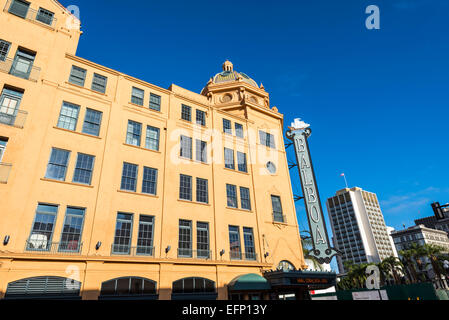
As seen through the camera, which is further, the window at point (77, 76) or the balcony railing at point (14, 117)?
the window at point (77, 76)

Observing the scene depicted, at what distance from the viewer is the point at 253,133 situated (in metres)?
29.5

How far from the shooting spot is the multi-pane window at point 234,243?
72.0ft

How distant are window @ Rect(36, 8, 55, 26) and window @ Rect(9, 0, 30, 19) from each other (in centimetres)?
78

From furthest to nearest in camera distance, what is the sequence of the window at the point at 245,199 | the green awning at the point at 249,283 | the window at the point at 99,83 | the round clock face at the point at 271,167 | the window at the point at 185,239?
the round clock face at the point at 271,167
the window at the point at 245,199
the window at the point at 99,83
the window at the point at 185,239
the green awning at the point at 249,283

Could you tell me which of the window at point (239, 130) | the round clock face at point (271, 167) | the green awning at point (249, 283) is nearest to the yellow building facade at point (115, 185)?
the round clock face at point (271, 167)

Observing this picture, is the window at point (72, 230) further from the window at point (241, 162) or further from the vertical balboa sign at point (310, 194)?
the vertical balboa sign at point (310, 194)

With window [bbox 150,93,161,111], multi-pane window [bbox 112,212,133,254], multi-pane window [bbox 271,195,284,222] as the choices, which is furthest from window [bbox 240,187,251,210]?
window [bbox 150,93,161,111]

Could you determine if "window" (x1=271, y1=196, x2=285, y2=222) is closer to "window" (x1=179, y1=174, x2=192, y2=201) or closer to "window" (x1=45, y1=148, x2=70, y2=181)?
"window" (x1=179, y1=174, x2=192, y2=201)

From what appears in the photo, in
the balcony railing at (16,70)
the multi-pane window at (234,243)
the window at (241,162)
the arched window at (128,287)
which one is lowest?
the arched window at (128,287)

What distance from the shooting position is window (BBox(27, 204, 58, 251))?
15.5 metres

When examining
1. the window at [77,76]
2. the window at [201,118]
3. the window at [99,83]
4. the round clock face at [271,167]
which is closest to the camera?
the window at [77,76]

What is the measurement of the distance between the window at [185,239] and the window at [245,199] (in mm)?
5702
